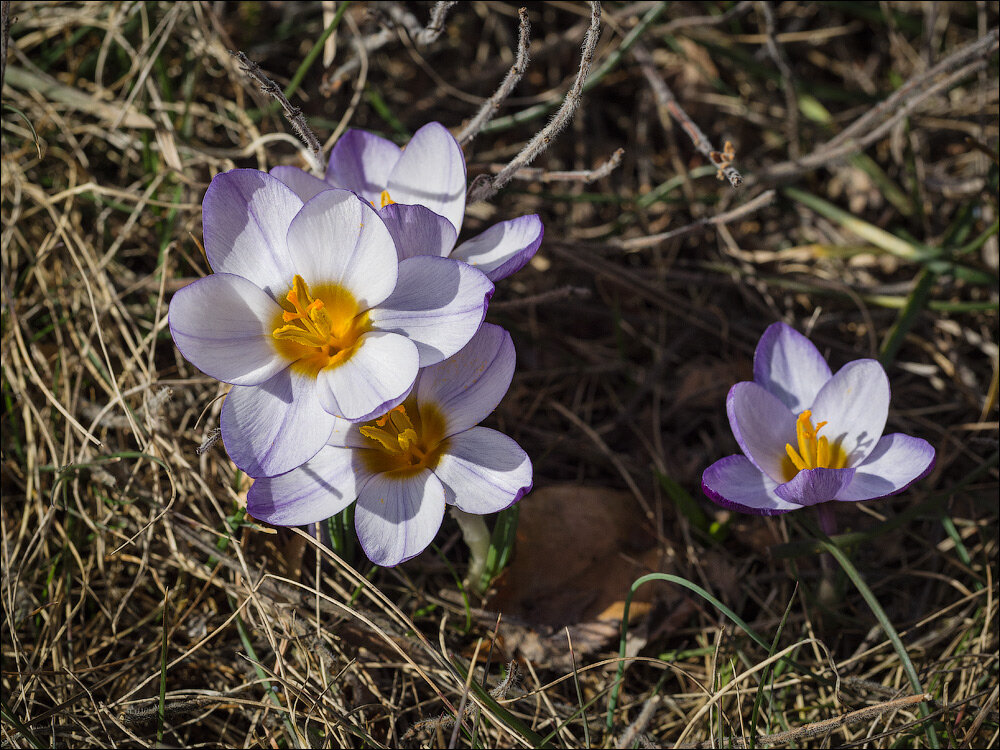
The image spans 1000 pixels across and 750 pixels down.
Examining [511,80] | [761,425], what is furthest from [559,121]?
[761,425]

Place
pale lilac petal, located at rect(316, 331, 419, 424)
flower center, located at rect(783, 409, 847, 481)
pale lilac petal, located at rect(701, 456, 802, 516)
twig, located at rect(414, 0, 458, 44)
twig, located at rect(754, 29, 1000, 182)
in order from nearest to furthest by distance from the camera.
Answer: pale lilac petal, located at rect(316, 331, 419, 424), pale lilac petal, located at rect(701, 456, 802, 516), flower center, located at rect(783, 409, 847, 481), twig, located at rect(414, 0, 458, 44), twig, located at rect(754, 29, 1000, 182)

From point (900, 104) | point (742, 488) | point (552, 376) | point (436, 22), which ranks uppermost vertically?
point (436, 22)

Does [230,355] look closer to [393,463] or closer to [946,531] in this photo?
[393,463]

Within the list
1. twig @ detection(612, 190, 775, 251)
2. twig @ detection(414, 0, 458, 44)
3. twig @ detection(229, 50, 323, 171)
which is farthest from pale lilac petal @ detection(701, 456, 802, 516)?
twig @ detection(414, 0, 458, 44)

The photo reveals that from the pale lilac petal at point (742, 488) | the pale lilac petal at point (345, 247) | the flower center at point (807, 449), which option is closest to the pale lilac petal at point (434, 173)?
the pale lilac petal at point (345, 247)

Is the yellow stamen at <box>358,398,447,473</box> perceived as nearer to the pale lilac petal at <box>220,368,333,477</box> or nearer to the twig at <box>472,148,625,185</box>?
the pale lilac petal at <box>220,368,333,477</box>

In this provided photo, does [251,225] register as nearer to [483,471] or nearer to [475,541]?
[483,471]

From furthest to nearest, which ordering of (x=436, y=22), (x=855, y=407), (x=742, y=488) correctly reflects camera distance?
(x=436, y=22), (x=855, y=407), (x=742, y=488)
